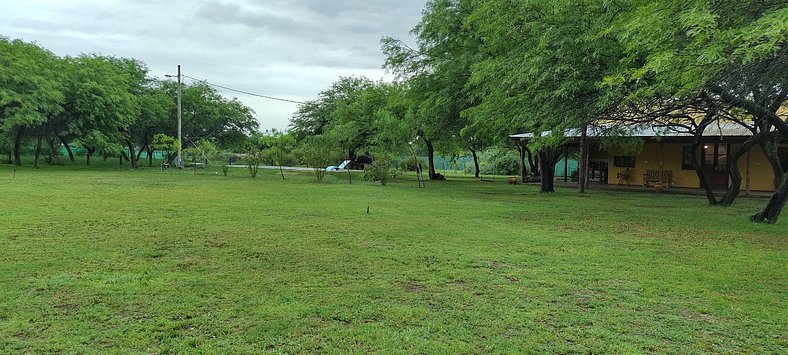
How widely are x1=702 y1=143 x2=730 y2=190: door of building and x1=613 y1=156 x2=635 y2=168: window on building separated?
2.76m

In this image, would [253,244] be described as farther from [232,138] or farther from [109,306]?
[232,138]

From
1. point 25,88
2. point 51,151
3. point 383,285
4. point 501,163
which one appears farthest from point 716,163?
point 51,151

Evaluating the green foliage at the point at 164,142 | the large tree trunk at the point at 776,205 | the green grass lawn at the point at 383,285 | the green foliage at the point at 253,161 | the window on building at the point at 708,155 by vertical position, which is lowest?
the green grass lawn at the point at 383,285

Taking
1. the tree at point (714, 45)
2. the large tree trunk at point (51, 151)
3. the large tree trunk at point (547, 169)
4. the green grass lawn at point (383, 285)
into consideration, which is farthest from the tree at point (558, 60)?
the large tree trunk at point (51, 151)

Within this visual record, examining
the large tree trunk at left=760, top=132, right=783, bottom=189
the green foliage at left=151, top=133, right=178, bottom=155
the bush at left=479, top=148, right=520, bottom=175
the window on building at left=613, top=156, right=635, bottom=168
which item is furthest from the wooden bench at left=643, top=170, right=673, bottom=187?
the green foliage at left=151, top=133, right=178, bottom=155

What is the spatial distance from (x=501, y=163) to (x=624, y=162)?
1626 cm

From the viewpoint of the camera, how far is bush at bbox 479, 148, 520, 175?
3756cm

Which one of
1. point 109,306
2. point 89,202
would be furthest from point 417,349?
point 89,202

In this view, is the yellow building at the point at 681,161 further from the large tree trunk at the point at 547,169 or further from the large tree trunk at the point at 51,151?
the large tree trunk at the point at 51,151

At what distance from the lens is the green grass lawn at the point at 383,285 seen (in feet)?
10.9

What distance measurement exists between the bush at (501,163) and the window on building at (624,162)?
45.7 ft

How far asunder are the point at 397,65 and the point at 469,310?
Result: 1606 centimetres

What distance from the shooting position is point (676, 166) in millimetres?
20922

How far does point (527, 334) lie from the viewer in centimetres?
340
